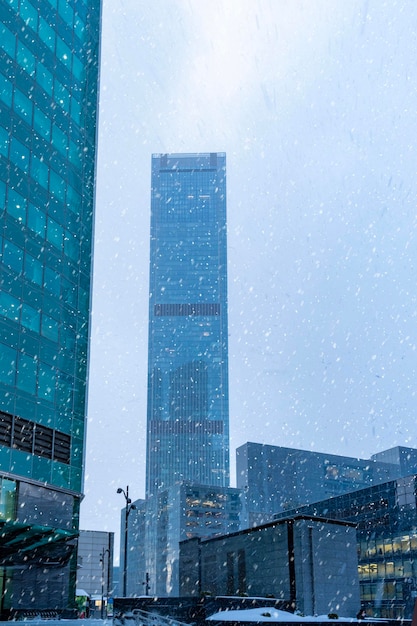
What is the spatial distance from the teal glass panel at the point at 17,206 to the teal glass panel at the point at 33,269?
2131mm

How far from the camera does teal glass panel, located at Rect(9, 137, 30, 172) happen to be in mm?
39812

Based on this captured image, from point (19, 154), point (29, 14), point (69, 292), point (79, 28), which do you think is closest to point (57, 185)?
point (19, 154)

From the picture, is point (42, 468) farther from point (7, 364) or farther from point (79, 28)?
point (79, 28)

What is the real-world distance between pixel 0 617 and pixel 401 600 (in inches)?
2368

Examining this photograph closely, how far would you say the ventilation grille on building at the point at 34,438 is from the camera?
36.1 metres

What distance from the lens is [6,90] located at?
40.1 metres

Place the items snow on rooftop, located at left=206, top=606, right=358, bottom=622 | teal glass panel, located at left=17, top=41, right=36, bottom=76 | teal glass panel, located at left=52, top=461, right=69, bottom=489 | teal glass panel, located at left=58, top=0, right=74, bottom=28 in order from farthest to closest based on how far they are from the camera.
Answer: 1. teal glass panel, located at left=58, top=0, right=74, bottom=28
2. teal glass panel, located at left=17, top=41, right=36, bottom=76
3. teal glass panel, located at left=52, top=461, right=69, bottom=489
4. snow on rooftop, located at left=206, top=606, right=358, bottom=622

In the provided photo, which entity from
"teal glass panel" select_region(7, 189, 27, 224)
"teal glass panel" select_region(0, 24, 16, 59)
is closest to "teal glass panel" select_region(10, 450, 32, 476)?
"teal glass panel" select_region(7, 189, 27, 224)

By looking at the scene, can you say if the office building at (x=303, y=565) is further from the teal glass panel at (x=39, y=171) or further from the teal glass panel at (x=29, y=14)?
the teal glass panel at (x=29, y=14)

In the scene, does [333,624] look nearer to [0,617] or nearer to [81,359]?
[0,617]

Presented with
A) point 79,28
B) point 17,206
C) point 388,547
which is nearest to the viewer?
point 17,206

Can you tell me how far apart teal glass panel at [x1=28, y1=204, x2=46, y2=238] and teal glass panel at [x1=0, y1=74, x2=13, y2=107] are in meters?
5.96

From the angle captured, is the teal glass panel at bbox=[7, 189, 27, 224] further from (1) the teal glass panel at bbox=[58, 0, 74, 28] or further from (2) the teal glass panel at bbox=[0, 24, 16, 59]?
(1) the teal glass panel at bbox=[58, 0, 74, 28]

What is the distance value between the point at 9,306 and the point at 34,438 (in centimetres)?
731
